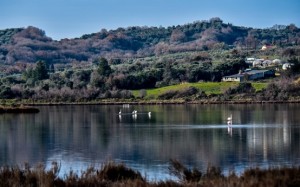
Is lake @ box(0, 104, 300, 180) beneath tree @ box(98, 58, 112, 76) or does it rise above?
beneath

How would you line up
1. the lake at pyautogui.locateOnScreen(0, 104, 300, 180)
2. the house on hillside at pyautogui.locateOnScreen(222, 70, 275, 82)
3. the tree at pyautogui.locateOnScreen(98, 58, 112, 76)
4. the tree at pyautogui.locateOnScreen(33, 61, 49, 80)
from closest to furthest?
1. the lake at pyautogui.locateOnScreen(0, 104, 300, 180)
2. the house on hillside at pyautogui.locateOnScreen(222, 70, 275, 82)
3. the tree at pyautogui.locateOnScreen(98, 58, 112, 76)
4. the tree at pyautogui.locateOnScreen(33, 61, 49, 80)

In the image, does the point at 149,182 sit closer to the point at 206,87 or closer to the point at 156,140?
the point at 156,140

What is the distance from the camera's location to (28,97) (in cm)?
11519

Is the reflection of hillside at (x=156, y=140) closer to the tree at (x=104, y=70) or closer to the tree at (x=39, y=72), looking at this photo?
the tree at (x=104, y=70)

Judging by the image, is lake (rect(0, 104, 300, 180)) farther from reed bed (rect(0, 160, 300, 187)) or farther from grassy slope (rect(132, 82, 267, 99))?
grassy slope (rect(132, 82, 267, 99))

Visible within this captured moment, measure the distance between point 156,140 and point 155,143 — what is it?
6.26 ft

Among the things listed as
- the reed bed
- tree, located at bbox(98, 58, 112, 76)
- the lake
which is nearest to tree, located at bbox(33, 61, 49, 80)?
tree, located at bbox(98, 58, 112, 76)

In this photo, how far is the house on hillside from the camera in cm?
12089

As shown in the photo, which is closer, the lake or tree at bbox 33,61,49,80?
the lake

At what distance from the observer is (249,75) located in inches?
4828

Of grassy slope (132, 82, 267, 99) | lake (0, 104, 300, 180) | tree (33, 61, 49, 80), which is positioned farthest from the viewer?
tree (33, 61, 49, 80)

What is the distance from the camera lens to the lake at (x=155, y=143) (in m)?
33.0

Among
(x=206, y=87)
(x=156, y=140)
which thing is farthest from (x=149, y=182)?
(x=206, y=87)

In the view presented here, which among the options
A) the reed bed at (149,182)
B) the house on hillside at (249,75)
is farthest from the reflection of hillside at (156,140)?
the house on hillside at (249,75)
